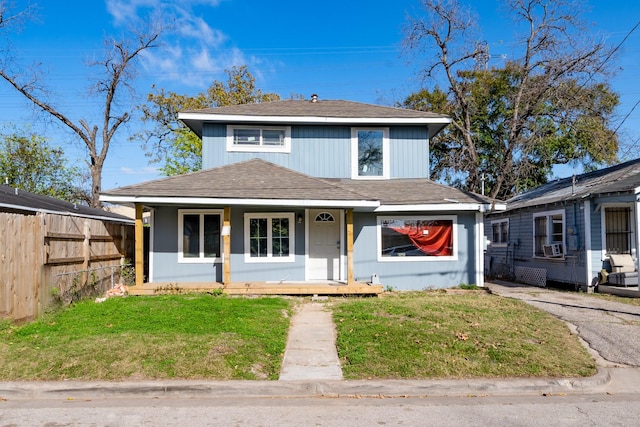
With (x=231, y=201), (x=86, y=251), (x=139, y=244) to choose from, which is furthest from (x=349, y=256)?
(x=86, y=251)

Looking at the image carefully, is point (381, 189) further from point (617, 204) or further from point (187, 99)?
point (187, 99)

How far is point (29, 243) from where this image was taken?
8734 millimetres

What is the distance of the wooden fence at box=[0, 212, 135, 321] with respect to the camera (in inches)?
325

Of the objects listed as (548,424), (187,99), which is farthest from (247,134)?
(187,99)

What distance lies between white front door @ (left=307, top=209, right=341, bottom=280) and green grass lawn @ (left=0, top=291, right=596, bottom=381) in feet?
11.2

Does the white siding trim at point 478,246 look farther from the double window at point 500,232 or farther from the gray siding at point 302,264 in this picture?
the double window at point 500,232

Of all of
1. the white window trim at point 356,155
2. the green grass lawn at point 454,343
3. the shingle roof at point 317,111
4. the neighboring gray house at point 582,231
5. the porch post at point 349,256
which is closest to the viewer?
the green grass lawn at point 454,343

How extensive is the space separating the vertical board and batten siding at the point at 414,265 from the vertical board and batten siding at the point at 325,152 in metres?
2.19

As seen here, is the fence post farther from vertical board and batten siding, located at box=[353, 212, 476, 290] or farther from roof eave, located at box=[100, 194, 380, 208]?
vertical board and batten siding, located at box=[353, 212, 476, 290]

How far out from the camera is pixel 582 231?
14.0 metres

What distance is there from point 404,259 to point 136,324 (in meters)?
7.65

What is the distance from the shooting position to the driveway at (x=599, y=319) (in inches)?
287

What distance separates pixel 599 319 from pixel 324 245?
696cm

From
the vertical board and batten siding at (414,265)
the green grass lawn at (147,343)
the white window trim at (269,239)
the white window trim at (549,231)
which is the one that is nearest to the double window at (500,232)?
the white window trim at (549,231)
